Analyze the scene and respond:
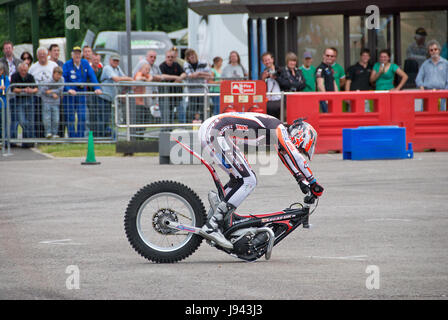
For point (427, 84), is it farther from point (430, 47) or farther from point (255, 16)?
point (255, 16)

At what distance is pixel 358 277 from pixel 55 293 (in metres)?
2.24

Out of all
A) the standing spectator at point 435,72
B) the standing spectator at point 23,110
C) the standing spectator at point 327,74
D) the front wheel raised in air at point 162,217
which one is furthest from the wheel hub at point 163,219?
the standing spectator at point 435,72

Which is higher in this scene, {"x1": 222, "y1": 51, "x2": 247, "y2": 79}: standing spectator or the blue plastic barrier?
{"x1": 222, "y1": 51, "x2": 247, "y2": 79}: standing spectator

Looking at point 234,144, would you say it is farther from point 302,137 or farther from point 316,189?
point 316,189

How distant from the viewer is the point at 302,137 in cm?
745

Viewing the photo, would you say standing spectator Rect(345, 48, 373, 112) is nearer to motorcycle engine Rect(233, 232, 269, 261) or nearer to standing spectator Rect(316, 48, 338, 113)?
standing spectator Rect(316, 48, 338, 113)

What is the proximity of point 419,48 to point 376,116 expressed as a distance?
5027 millimetres

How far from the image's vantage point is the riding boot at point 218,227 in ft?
24.2

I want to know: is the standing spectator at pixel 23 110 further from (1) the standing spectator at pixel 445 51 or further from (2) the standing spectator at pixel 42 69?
(1) the standing spectator at pixel 445 51

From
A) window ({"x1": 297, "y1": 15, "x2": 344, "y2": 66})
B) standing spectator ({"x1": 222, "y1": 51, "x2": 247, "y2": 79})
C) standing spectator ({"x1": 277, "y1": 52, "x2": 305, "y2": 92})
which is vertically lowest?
standing spectator ({"x1": 277, "y1": 52, "x2": 305, "y2": 92})

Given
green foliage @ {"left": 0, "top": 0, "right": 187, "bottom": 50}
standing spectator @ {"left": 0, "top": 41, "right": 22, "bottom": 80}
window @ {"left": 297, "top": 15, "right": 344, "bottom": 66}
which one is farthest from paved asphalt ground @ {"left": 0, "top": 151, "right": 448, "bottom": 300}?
green foliage @ {"left": 0, "top": 0, "right": 187, "bottom": 50}

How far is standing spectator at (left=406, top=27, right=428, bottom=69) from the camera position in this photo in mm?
22375

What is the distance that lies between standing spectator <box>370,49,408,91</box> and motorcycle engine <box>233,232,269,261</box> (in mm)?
12795

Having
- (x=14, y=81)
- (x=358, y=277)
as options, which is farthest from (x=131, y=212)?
(x=14, y=81)
